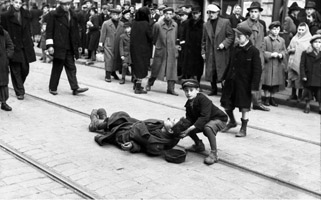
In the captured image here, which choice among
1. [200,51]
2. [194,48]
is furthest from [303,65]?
[194,48]

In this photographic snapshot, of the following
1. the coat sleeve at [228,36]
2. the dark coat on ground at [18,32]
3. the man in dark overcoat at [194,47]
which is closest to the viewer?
the dark coat on ground at [18,32]

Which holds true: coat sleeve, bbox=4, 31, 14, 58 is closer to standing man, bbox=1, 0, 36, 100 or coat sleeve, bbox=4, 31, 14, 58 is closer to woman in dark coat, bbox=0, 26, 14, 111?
woman in dark coat, bbox=0, 26, 14, 111

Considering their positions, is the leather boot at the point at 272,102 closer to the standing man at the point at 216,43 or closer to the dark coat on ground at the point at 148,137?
the standing man at the point at 216,43

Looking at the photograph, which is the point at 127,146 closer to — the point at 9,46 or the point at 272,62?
the point at 9,46

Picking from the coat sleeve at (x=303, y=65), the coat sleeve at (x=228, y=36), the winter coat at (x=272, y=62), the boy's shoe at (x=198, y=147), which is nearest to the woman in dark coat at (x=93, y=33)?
the coat sleeve at (x=228, y=36)

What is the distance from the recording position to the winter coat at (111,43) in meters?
12.7

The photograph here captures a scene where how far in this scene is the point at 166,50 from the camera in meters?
11.3

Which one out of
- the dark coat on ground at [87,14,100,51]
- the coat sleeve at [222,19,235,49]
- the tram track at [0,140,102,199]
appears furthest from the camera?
the dark coat on ground at [87,14,100,51]

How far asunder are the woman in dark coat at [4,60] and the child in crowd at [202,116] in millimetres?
3950

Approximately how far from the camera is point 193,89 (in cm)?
610

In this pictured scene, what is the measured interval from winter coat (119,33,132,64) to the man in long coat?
263 mm

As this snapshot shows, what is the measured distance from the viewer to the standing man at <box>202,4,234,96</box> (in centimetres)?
1091

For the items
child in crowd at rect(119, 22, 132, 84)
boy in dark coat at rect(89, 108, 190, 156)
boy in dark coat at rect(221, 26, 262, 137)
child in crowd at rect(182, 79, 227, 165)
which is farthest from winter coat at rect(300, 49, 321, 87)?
boy in dark coat at rect(89, 108, 190, 156)

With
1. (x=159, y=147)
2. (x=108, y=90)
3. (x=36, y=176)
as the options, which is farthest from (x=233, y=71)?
(x=108, y=90)
